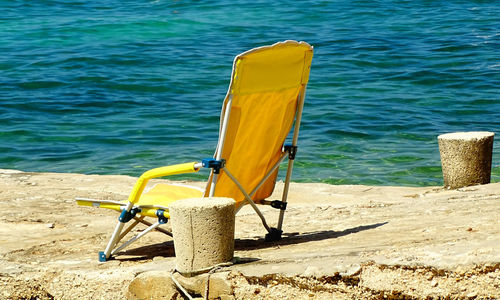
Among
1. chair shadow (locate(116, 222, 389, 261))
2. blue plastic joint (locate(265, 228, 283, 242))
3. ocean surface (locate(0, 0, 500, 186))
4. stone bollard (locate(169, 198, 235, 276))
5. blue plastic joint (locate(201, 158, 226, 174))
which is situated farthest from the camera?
ocean surface (locate(0, 0, 500, 186))

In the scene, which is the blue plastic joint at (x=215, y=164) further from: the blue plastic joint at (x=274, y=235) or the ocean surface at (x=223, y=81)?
the ocean surface at (x=223, y=81)

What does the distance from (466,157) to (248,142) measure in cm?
328

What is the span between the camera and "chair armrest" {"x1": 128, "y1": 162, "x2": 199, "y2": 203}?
4.61 metres

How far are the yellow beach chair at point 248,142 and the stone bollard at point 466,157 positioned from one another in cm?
262

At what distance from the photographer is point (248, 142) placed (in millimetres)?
4930

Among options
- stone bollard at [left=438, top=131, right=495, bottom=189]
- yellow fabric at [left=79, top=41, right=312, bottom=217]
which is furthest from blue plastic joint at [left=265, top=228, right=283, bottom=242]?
stone bollard at [left=438, top=131, right=495, bottom=189]

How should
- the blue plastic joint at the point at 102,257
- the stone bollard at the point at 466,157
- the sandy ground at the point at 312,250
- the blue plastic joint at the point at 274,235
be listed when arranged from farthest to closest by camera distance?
the stone bollard at the point at 466,157
the blue plastic joint at the point at 274,235
the blue plastic joint at the point at 102,257
the sandy ground at the point at 312,250

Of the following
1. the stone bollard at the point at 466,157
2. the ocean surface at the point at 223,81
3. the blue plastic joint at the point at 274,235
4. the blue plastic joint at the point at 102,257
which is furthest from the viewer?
the ocean surface at the point at 223,81

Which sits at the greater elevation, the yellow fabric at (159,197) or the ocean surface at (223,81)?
the yellow fabric at (159,197)

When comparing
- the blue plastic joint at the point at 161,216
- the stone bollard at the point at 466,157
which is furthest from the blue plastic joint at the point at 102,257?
the stone bollard at the point at 466,157

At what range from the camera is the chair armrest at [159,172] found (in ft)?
15.1

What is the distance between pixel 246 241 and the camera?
5.41m

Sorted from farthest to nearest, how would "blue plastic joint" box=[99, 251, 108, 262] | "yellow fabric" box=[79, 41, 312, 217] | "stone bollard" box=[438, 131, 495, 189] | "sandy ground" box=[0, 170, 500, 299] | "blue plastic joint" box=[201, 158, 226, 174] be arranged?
"stone bollard" box=[438, 131, 495, 189], "blue plastic joint" box=[99, 251, 108, 262], "yellow fabric" box=[79, 41, 312, 217], "blue plastic joint" box=[201, 158, 226, 174], "sandy ground" box=[0, 170, 500, 299]

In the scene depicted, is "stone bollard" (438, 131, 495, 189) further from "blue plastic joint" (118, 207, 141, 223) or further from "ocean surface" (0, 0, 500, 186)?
"blue plastic joint" (118, 207, 141, 223)
